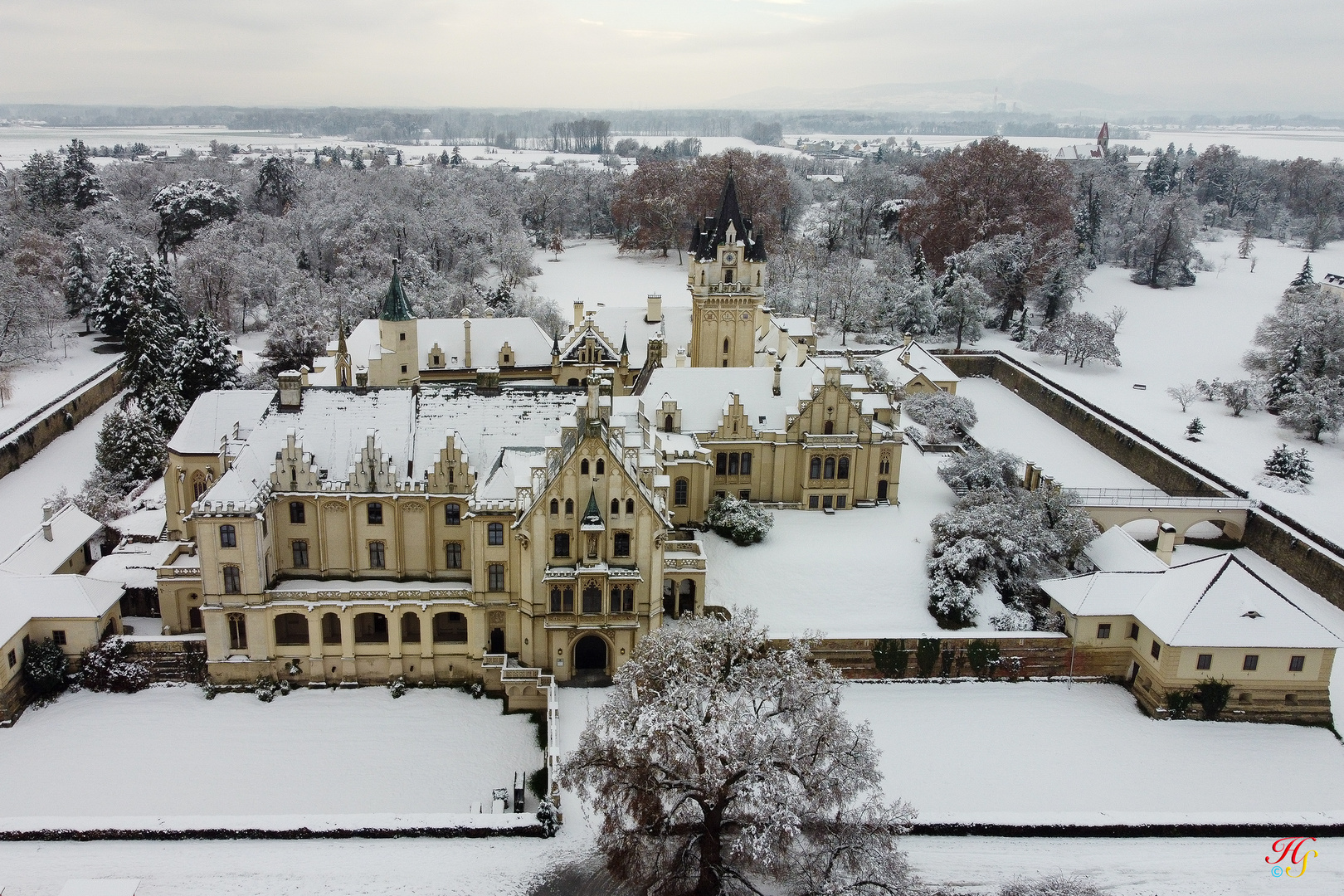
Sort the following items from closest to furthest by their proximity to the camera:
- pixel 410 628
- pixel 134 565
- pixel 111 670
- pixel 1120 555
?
1. pixel 111 670
2. pixel 410 628
3. pixel 134 565
4. pixel 1120 555

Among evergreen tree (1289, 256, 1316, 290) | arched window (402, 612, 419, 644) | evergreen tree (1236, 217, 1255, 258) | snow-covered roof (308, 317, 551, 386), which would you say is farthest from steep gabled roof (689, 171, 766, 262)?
evergreen tree (1236, 217, 1255, 258)

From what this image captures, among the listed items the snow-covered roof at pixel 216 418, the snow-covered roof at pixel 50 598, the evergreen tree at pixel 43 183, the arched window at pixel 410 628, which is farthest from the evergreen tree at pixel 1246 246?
the evergreen tree at pixel 43 183

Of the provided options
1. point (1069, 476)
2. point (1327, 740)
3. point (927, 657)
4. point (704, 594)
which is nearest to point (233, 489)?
point (704, 594)

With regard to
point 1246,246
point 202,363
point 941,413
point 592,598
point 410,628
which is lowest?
point 410,628

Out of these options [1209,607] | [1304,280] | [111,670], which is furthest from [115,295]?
[1304,280]

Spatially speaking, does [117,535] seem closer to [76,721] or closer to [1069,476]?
[76,721]

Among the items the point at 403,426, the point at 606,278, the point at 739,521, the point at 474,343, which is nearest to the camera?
the point at 403,426

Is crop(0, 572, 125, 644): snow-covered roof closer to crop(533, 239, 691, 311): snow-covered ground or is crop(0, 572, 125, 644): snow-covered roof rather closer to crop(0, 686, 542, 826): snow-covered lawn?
crop(0, 686, 542, 826): snow-covered lawn

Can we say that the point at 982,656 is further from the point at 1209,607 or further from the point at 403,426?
the point at 403,426
